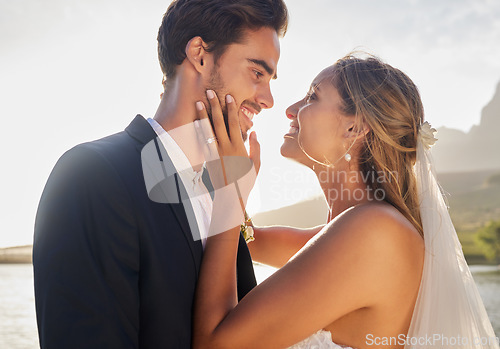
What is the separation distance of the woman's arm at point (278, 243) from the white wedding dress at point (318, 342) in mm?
1052

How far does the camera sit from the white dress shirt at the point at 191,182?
6.88 feet

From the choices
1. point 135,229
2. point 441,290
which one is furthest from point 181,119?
point 441,290

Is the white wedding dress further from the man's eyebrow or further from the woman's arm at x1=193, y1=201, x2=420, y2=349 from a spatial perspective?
the man's eyebrow

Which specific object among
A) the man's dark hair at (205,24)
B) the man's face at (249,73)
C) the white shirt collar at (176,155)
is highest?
the man's dark hair at (205,24)

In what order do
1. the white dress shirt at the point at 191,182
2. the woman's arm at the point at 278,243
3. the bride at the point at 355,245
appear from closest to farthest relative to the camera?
the bride at the point at 355,245 → the white dress shirt at the point at 191,182 → the woman's arm at the point at 278,243

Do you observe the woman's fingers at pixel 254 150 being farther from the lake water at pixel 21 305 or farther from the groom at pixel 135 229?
the lake water at pixel 21 305

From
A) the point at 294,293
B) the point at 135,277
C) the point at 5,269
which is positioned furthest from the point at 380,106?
the point at 5,269

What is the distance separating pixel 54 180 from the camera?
162 centimetres

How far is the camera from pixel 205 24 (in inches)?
98.4

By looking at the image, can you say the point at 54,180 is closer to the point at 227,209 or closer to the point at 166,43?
the point at 227,209

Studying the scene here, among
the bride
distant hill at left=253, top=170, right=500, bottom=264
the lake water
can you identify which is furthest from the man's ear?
distant hill at left=253, top=170, right=500, bottom=264

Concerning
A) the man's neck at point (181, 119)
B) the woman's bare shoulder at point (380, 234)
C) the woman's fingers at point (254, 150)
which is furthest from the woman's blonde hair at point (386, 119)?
the man's neck at point (181, 119)

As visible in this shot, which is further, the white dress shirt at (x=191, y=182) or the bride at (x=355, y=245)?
the white dress shirt at (x=191, y=182)

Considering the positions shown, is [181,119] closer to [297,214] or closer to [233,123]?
[233,123]
